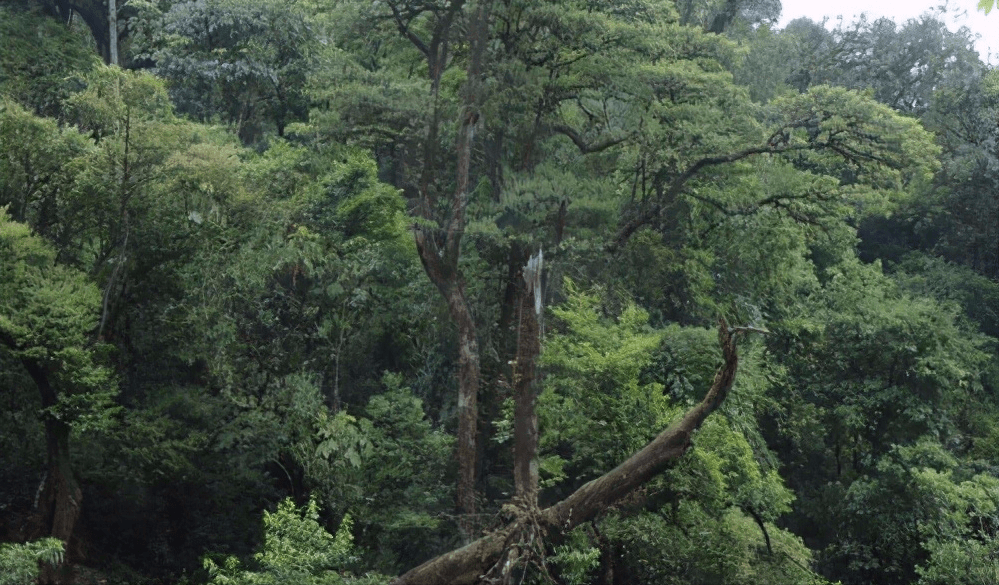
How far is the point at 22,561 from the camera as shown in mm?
13844

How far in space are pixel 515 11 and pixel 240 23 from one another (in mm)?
9283

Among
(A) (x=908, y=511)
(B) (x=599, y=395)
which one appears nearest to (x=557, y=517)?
(B) (x=599, y=395)

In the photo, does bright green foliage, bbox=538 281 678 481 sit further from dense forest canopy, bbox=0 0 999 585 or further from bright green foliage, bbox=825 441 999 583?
bright green foliage, bbox=825 441 999 583

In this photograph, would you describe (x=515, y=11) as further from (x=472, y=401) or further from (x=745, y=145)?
(x=472, y=401)

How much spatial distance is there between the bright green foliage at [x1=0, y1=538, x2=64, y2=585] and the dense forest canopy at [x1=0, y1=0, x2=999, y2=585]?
0.59 ft

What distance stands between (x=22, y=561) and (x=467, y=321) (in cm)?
790

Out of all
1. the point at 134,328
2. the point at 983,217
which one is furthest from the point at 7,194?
the point at 983,217

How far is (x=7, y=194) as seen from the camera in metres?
18.0

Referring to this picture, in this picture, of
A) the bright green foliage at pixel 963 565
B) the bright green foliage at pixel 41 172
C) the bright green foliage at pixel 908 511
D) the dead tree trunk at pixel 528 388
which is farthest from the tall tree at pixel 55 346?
the bright green foliage at pixel 908 511

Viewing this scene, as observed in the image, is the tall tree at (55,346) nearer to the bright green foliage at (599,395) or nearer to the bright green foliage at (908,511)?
the bright green foliage at (599,395)

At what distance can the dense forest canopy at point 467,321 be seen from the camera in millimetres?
16453

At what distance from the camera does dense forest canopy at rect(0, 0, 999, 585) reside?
16.5 m

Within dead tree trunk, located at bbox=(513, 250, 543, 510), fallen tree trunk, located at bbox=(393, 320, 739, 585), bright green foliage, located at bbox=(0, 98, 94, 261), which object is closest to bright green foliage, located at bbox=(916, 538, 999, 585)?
dead tree trunk, located at bbox=(513, 250, 543, 510)

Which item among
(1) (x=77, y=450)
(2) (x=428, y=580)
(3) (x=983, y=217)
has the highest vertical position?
(3) (x=983, y=217)
